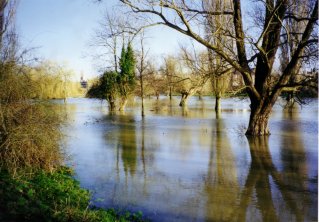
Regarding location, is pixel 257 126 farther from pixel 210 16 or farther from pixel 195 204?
pixel 195 204

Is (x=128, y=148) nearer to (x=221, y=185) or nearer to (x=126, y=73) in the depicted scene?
(x=221, y=185)

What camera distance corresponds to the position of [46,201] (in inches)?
234

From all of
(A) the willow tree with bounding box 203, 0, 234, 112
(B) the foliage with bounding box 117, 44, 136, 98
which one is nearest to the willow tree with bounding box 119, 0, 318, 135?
(A) the willow tree with bounding box 203, 0, 234, 112

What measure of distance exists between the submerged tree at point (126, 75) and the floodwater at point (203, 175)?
728 inches

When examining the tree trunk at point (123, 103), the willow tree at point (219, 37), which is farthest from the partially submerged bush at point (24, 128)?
the tree trunk at point (123, 103)

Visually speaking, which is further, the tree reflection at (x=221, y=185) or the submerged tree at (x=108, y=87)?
the submerged tree at (x=108, y=87)

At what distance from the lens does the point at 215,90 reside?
29688 millimetres

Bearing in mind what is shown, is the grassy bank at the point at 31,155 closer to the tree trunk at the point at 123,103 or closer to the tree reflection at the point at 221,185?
the tree reflection at the point at 221,185

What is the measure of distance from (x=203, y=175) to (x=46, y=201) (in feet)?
Answer: 13.2

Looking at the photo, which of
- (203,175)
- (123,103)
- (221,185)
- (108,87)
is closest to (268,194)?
(221,185)

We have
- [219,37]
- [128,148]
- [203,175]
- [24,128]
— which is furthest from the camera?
[219,37]

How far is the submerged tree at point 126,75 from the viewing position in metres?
33.7

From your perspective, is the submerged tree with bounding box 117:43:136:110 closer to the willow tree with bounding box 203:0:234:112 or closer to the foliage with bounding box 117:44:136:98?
the foliage with bounding box 117:44:136:98

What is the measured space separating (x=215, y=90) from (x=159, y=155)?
19.2 metres
